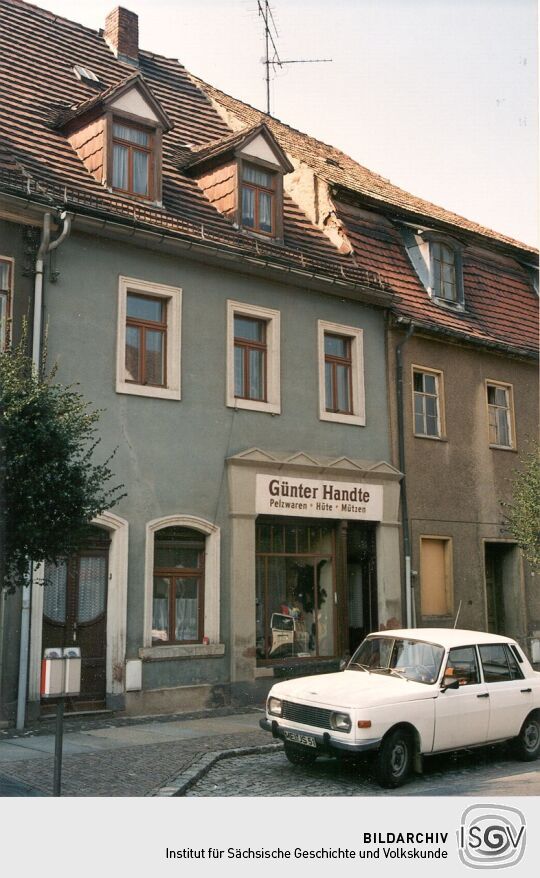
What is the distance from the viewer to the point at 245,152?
16.5 m

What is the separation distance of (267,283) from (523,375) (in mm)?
7301

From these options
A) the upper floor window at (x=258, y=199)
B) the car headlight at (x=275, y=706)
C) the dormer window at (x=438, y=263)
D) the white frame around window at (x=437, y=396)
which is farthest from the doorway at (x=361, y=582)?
the car headlight at (x=275, y=706)

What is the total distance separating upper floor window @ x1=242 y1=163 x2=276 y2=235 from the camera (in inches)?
659

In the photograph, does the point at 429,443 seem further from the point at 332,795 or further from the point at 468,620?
the point at 332,795

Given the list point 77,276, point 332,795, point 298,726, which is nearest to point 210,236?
point 77,276

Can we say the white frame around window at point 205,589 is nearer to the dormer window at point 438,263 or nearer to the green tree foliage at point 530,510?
the green tree foliage at point 530,510

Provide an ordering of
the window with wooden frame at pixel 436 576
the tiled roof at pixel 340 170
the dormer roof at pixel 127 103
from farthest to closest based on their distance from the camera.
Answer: the tiled roof at pixel 340 170 → the window with wooden frame at pixel 436 576 → the dormer roof at pixel 127 103

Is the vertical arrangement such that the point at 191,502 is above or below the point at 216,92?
below

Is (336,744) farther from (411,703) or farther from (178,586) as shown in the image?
(178,586)

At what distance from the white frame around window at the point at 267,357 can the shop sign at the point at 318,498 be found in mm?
1199

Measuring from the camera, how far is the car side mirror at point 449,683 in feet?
31.6

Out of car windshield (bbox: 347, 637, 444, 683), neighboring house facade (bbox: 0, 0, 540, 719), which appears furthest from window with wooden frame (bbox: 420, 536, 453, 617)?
car windshield (bbox: 347, 637, 444, 683)

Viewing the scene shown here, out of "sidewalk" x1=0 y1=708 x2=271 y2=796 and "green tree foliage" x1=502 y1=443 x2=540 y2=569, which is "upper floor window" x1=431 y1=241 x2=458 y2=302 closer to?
"green tree foliage" x1=502 y1=443 x2=540 y2=569

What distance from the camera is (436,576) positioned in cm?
1834
